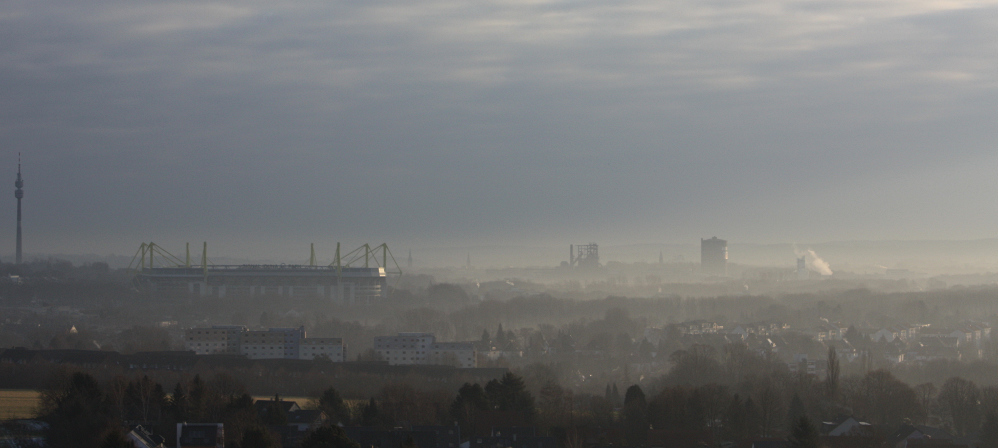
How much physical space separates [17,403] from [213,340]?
74.4ft

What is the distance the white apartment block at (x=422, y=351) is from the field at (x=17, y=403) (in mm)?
17690

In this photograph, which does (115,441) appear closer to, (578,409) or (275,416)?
(275,416)

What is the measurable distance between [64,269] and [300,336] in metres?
69.0

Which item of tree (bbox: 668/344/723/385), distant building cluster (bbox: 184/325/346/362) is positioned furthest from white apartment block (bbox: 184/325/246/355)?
tree (bbox: 668/344/723/385)

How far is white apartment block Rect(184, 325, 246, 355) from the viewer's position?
52281mm

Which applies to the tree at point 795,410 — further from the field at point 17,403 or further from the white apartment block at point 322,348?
the white apartment block at point 322,348

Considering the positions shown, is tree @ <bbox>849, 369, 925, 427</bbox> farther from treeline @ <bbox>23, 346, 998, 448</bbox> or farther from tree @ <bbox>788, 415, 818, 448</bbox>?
tree @ <bbox>788, 415, 818, 448</bbox>

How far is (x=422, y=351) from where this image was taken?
50.1 metres

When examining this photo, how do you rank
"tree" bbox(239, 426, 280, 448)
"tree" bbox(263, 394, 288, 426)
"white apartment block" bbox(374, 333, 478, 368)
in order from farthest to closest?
"white apartment block" bbox(374, 333, 478, 368) < "tree" bbox(263, 394, 288, 426) < "tree" bbox(239, 426, 280, 448)

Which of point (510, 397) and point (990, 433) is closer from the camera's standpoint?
point (990, 433)

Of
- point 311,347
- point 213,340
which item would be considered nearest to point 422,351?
point 311,347

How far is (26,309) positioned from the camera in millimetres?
74125

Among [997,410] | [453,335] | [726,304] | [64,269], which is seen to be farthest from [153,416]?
[64,269]

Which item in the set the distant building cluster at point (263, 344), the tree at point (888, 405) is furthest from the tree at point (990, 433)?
the distant building cluster at point (263, 344)
